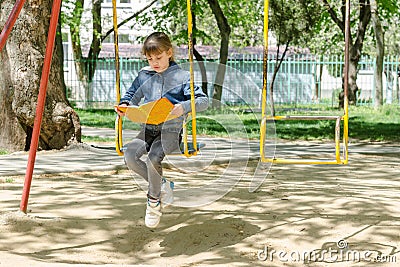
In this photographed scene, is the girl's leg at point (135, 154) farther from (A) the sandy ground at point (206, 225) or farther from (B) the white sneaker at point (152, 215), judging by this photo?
(A) the sandy ground at point (206, 225)

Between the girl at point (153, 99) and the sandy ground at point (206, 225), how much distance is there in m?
0.41

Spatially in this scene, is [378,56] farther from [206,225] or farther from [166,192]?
[166,192]

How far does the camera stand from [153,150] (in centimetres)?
474

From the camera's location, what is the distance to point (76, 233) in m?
5.18

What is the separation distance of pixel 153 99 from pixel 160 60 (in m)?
0.28

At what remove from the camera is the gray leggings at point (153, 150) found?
4.72 metres

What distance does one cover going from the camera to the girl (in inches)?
186

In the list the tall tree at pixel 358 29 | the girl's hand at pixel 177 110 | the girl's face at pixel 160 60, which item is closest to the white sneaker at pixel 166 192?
the girl's hand at pixel 177 110

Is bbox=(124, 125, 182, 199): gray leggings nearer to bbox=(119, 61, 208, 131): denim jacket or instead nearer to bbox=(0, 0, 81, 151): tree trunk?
bbox=(119, 61, 208, 131): denim jacket

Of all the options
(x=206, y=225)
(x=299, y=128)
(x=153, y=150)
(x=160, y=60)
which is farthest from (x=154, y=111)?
(x=299, y=128)

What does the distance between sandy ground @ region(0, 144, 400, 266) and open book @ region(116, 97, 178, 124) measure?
96 centimetres

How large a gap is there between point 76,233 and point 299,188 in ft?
8.40

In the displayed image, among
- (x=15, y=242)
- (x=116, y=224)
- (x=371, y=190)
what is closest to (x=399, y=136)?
(x=371, y=190)

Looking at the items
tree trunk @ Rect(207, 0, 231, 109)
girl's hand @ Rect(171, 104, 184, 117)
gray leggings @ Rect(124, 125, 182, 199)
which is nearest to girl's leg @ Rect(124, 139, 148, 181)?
gray leggings @ Rect(124, 125, 182, 199)
